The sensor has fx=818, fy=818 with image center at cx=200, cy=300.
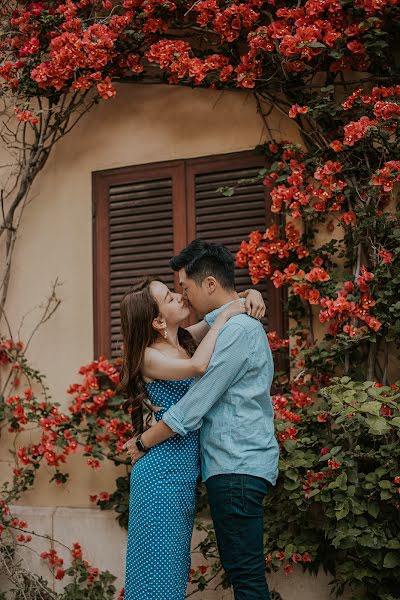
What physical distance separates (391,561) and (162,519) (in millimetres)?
1368

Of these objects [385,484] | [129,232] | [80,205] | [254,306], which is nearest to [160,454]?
[254,306]

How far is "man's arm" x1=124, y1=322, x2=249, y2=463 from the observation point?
322cm

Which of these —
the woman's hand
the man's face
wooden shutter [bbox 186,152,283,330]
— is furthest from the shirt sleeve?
wooden shutter [bbox 186,152,283,330]

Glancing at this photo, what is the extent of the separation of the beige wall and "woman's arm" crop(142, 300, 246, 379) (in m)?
1.95

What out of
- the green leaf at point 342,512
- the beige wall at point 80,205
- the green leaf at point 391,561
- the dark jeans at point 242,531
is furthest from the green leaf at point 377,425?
the beige wall at point 80,205

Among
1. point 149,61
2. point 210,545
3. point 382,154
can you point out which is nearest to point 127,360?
point 210,545

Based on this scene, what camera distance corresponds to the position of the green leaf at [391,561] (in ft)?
13.2

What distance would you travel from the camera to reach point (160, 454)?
3393mm

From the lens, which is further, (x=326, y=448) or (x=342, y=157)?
(x=342, y=157)

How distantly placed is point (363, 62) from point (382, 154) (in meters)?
0.56

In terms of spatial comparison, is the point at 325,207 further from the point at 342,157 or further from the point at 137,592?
the point at 137,592

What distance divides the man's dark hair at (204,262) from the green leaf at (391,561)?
166cm

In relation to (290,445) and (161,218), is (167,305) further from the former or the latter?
(161,218)

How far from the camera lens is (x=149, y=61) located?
16.6 feet
